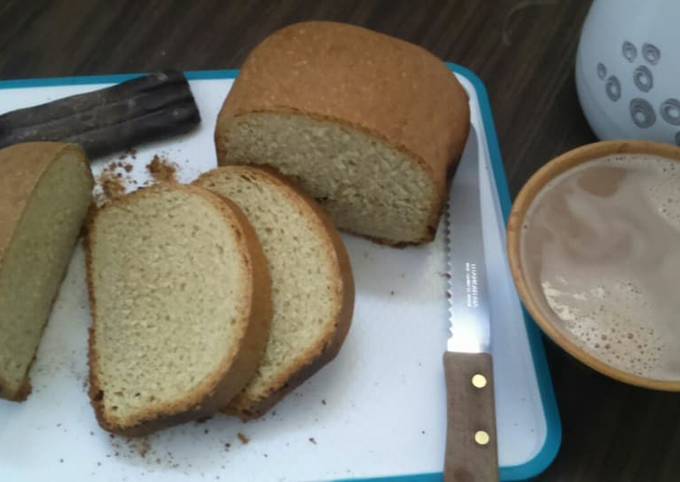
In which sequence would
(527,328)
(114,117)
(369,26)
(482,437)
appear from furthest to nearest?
(369,26), (114,117), (527,328), (482,437)

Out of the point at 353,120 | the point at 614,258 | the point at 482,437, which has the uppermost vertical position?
the point at 353,120

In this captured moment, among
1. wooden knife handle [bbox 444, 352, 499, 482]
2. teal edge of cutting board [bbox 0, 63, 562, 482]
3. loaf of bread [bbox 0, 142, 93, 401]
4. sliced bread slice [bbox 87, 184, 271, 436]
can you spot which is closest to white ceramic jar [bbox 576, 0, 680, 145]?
teal edge of cutting board [bbox 0, 63, 562, 482]

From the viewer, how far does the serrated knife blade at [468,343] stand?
123 centimetres

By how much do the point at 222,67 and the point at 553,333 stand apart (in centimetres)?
86

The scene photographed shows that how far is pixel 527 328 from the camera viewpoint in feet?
4.50

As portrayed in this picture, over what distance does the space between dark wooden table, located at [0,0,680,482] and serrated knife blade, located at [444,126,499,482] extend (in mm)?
136

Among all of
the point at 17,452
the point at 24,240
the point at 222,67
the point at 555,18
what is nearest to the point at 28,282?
the point at 24,240

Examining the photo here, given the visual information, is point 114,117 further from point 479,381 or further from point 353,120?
point 479,381

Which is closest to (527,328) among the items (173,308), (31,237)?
(173,308)

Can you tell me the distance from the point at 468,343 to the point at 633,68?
19.7 inches

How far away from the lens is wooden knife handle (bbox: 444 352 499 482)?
1.21m

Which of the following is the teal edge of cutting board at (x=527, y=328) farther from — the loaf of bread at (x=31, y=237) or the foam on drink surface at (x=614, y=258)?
the loaf of bread at (x=31, y=237)

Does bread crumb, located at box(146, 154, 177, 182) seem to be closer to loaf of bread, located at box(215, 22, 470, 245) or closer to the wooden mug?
loaf of bread, located at box(215, 22, 470, 245)

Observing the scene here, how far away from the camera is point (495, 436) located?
124cm
